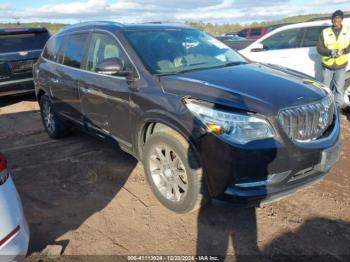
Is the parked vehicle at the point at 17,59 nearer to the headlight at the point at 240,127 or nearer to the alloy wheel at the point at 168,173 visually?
the alloy wheel at the point at 168,173

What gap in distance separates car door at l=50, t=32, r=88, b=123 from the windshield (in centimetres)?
101

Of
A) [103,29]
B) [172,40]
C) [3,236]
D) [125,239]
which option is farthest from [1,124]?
[3,236]

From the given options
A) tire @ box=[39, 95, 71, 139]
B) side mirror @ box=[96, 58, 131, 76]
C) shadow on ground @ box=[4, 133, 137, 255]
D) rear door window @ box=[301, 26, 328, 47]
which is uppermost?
side mirror @ box=[96, 58, 131, 76]

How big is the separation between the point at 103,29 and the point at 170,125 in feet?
5.92

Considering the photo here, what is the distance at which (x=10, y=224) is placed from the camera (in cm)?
232

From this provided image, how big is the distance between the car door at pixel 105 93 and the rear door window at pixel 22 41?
4578mm

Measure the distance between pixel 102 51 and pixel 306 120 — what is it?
2.53 m

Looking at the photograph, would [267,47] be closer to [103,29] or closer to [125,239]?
[103,29]

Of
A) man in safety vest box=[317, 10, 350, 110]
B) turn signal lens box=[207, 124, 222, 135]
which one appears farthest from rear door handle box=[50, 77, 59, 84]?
man in safety vest box=[317, 10, 350, 110]

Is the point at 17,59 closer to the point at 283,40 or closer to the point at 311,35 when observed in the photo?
the point at 283,40

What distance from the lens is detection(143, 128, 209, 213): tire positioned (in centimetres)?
320

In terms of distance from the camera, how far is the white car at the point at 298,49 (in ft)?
23.7

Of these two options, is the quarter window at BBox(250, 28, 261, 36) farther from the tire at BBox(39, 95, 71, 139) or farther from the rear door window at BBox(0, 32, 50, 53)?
the tire at BBox(39, 95, 71, 139)

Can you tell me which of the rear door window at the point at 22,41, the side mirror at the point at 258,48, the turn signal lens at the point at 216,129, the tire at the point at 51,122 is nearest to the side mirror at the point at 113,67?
the turn signal lens at the point at 216,129
